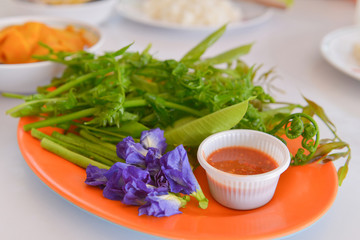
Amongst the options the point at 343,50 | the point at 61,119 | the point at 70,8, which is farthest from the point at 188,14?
the point at 61,119

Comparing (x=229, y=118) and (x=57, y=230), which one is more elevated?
(x=229, y=118)

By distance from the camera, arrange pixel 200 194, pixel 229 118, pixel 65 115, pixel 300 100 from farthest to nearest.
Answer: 1. pixel 300 100
2. pixel 65 115
3. pixel 229 118
4. pixel 200 194

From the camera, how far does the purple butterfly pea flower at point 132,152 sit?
0.78 meters

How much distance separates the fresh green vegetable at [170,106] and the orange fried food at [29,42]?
19 centimetres

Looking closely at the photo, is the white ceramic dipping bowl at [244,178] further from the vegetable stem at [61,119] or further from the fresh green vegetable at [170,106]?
the vegetable stem at [61,119]

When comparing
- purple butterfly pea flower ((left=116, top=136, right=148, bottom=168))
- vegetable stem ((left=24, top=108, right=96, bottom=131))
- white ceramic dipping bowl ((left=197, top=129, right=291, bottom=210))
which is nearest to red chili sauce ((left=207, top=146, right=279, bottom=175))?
white ceramic dipping bowl ((left=197, top=129, right=291, bottom=210))

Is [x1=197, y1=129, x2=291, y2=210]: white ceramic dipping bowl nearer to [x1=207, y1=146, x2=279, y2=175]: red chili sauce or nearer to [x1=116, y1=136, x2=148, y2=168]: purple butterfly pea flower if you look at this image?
[x1=207, y1=146, x2=279, y2=175]: red chili sauce

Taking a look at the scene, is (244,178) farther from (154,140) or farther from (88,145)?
(88,145)

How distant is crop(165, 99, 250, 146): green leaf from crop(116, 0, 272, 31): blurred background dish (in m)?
0.85

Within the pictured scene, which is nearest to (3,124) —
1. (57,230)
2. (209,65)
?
(57,230)

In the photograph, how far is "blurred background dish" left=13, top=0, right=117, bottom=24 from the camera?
1636 millimetres

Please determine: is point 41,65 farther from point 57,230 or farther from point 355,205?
point 355,205

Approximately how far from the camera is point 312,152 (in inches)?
32.3

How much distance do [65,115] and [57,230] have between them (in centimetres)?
30
